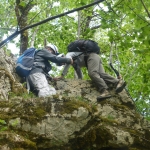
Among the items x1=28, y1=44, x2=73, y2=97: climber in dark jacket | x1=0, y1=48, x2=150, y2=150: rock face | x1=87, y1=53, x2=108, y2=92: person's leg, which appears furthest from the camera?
x1=87, y1=53, x2=108, y2=92: person's leg

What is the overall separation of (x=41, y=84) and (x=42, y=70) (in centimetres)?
72

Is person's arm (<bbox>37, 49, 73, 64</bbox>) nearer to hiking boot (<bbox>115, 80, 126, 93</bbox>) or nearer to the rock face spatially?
hiking boot (<bbox>115, 80, 126, 93</bbox>)

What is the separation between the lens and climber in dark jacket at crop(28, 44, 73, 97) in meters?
7.67

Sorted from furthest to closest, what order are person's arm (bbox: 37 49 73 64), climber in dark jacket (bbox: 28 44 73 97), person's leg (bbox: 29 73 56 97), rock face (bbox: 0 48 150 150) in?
person's arm (bbox: 37 49 73 64), climber in dark jacket (bbox: 28 44 73 97), person's leg (bbox: 29 73 56 97), rock face (bbox: 0 48 150 150)

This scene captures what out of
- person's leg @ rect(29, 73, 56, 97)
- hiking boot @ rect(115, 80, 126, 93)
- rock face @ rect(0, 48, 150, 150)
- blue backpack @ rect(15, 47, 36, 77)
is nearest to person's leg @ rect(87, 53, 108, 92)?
hiking boot @ rect(115, 80, 126, 93)

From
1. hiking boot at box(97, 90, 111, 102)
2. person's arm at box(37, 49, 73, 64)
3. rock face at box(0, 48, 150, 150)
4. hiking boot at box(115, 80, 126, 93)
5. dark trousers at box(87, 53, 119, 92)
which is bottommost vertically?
rock face at box(0, 48, 150, 150)

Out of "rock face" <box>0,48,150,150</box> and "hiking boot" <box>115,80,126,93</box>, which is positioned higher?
"hiking boot" <box>115,80,126,93</box>

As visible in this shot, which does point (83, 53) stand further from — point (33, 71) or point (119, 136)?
point (119, 136)

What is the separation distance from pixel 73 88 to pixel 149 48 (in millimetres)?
3785

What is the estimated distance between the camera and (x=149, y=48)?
216 inches

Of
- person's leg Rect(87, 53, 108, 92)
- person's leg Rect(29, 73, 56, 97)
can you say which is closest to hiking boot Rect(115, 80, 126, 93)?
person's leg Rect(87, 53, 108, 92)

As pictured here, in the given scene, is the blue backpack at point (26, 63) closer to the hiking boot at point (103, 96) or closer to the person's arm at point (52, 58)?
the person's arm at point (52, 58)

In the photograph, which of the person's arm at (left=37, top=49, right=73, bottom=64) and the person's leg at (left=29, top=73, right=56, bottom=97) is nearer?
the person's leg at (left=29, top=73, right=56, bottom=97)

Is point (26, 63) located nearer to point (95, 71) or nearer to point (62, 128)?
point (95, 71)
